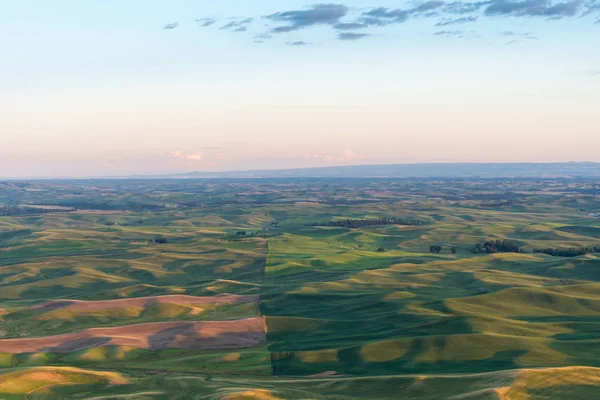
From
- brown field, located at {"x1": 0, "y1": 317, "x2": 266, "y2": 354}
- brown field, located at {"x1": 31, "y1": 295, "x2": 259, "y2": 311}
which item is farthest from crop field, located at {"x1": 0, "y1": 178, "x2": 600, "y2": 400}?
brown field, located at {"x1": 31, "y1": 295, "x2": 259, "y2": 311}

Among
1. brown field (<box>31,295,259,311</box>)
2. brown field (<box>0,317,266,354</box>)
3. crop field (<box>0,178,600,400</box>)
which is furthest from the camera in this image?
brown field (<box>31,295,259,311</box>)

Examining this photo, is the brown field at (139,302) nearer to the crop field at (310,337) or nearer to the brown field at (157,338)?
the crop field at (310,337)

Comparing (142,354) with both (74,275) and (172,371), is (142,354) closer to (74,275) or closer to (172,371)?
(172,371)

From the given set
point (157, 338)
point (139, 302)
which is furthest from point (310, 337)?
point (139, 302)

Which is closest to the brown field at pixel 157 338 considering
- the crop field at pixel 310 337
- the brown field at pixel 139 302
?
the crop field at pixel 310 337

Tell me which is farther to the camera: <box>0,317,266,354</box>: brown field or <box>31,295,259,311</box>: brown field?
<box>31,295,259,311</box>: brown field

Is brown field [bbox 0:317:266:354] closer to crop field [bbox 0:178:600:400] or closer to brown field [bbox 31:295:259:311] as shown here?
crop field [bbox 0:178:600:400]

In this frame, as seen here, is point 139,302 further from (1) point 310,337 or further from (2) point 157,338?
(1) point 310,337

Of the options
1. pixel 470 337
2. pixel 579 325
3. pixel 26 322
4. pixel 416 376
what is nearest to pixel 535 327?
pixel 579 325
